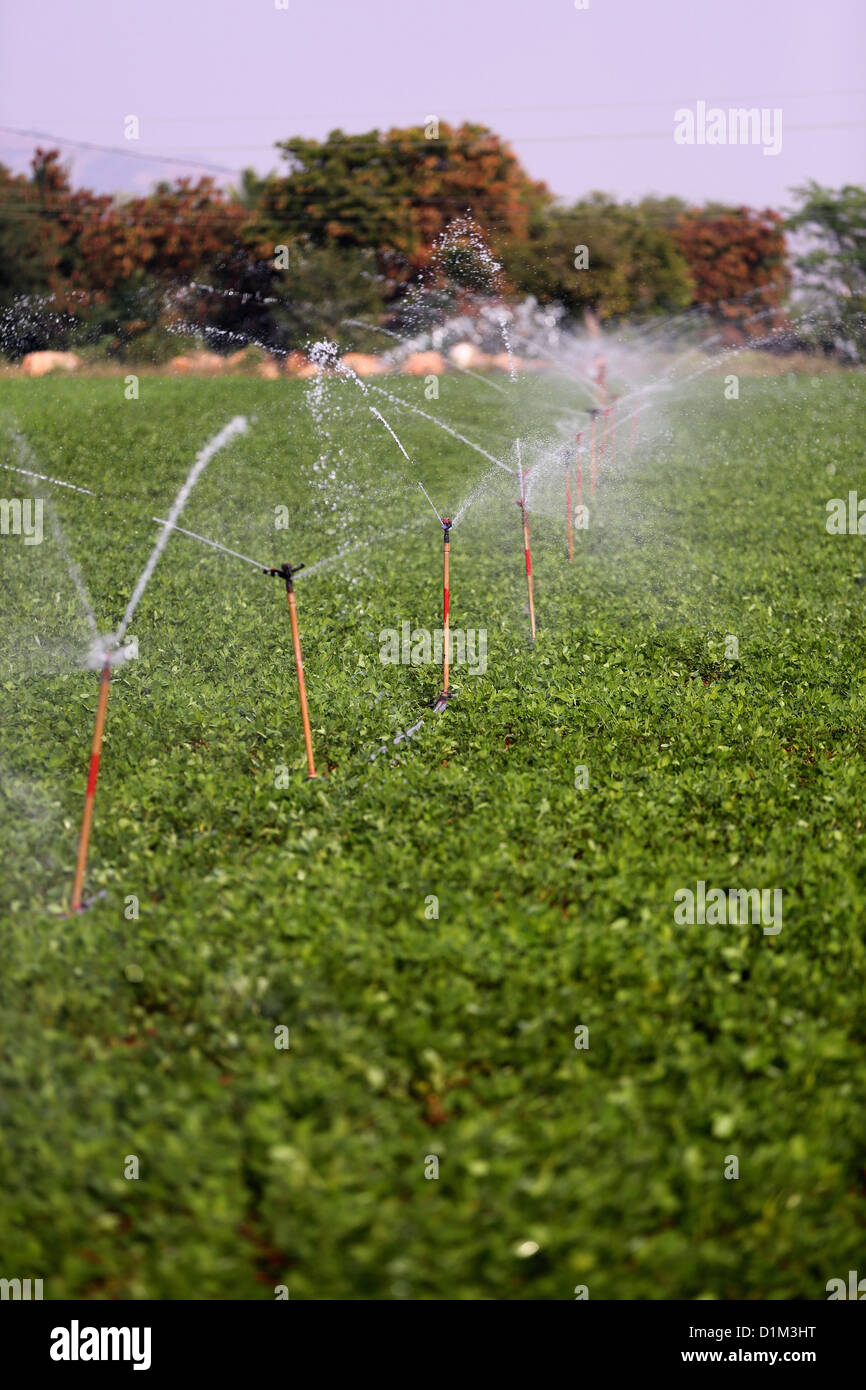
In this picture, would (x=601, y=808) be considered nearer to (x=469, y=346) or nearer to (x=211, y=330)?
(x=469, y=346)

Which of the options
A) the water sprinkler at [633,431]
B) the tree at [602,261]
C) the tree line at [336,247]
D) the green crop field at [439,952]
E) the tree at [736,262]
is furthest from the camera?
the tree at [736,262]

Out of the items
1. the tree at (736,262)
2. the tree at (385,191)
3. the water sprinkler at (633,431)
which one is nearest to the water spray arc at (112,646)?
the water sprinkler at (633,431)

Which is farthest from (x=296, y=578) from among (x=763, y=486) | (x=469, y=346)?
(x=469, y=346)

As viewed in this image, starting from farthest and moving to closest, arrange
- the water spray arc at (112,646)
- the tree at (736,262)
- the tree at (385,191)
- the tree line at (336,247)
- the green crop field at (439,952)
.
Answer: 1. the tree at (736,262)
2. the tree at (385,191)
3. the tree line at (336,247)
4. the water spray arc at (112,646)
5. the green crop field at (439,952)

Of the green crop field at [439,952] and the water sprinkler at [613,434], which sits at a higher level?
the water sprinkler at [613,434]

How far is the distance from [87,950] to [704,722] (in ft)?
22.0

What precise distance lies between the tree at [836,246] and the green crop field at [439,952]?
55691mm

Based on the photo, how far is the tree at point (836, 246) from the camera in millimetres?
62969

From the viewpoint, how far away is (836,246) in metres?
65.6

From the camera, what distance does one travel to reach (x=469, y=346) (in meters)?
38.0

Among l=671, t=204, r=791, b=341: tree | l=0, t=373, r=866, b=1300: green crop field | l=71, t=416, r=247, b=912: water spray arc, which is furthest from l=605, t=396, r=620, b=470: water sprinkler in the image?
l=671, t=204, r=791, b=341: tree

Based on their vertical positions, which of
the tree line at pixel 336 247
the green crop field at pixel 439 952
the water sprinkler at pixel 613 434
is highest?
the tree line at pixel 336 247

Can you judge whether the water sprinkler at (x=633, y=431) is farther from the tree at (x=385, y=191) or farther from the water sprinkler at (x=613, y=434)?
the tree at (x=385, y=191)
